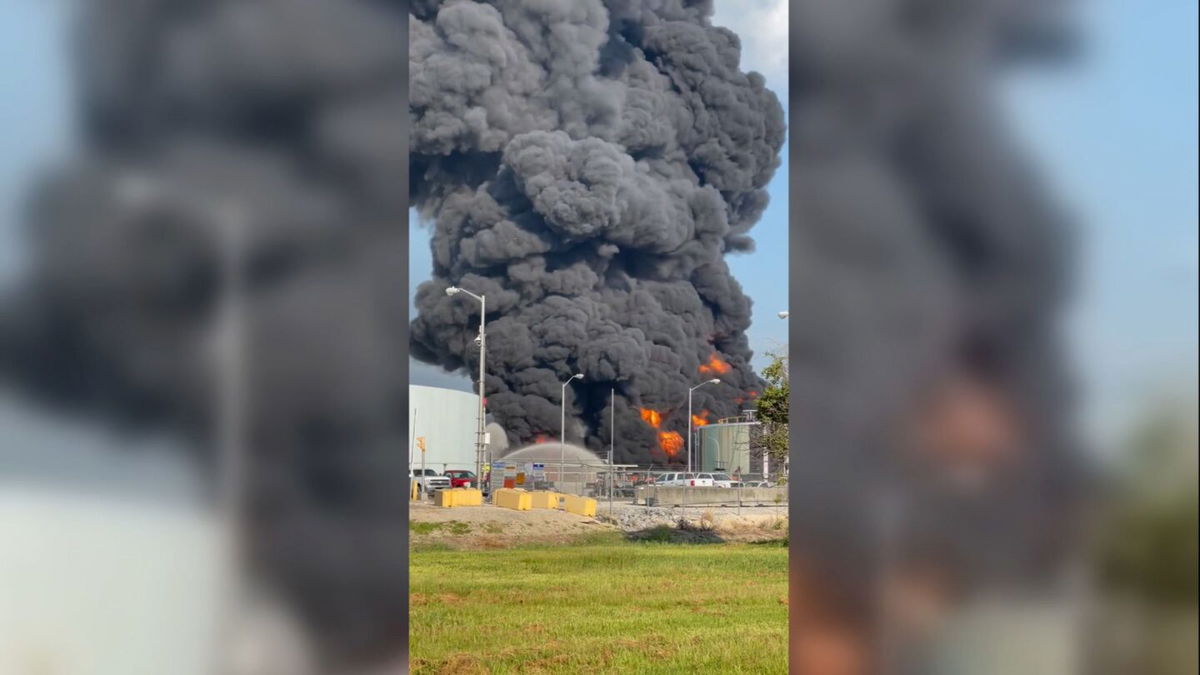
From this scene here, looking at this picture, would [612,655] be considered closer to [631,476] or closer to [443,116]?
[631,476]

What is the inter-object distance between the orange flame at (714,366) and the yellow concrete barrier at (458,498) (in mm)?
24558

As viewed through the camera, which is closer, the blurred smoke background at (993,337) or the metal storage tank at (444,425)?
the blurred smoke background at (993,337)

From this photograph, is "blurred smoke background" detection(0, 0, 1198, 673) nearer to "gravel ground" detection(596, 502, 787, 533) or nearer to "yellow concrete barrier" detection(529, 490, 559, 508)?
"gravel ground" detection(596, 502, 787, 533)

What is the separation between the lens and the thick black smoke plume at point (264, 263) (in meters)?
1.74

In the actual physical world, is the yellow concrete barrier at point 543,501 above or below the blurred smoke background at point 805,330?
below

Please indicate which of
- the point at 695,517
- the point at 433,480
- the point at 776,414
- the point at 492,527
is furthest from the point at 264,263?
the point at 433,480

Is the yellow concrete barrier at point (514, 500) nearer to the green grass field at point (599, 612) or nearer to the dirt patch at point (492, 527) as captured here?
the dirt patch at point (492, 527)

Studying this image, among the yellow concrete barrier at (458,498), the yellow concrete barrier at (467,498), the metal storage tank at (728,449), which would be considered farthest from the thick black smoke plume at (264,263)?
the metal storage tank at (728,449)

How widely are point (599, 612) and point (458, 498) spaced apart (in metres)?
8.10

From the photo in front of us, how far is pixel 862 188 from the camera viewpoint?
1.59 m

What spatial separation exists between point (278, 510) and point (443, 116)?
4032cm

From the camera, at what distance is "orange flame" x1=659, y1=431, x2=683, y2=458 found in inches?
1522

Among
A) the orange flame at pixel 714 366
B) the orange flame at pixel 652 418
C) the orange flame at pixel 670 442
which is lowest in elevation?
the orange flame at pixel 670 442

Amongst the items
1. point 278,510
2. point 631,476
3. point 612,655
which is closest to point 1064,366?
point 278,510
